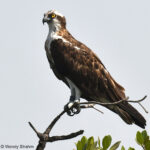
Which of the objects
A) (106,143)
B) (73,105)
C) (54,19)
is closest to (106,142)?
(106,143)

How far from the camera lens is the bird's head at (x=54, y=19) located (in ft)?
36.7

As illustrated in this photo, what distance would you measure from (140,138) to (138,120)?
7.02 feet

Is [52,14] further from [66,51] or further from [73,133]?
[73,133]

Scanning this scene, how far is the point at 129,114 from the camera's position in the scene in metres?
10.4

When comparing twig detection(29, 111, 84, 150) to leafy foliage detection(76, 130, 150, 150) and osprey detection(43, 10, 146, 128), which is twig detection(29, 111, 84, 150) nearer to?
leafy foliage detection(76, 130, 150, 150)

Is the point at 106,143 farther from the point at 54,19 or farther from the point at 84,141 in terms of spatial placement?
the point at 54,19

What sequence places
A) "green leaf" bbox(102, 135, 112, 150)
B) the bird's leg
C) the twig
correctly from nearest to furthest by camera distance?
the twig → "green leaf" bbox(102, 135, 112, 150) → the bird's leg

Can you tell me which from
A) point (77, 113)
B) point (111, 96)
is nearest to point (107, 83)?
point (111, 96)

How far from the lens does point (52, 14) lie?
11297 millimetres

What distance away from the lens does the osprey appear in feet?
Result: 35.1

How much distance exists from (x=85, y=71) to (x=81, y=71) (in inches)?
4.1

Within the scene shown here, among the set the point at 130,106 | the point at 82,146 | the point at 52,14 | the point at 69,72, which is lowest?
the point at 82,146

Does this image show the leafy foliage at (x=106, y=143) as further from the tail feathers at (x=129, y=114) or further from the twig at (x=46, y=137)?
the tail feathers at (x=129, y=114)

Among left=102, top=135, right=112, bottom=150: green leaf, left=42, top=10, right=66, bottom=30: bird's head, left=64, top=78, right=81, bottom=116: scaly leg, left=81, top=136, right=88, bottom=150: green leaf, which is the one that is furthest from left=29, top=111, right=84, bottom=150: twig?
left=42, top=10, right=66, bottom=30: bird's head
